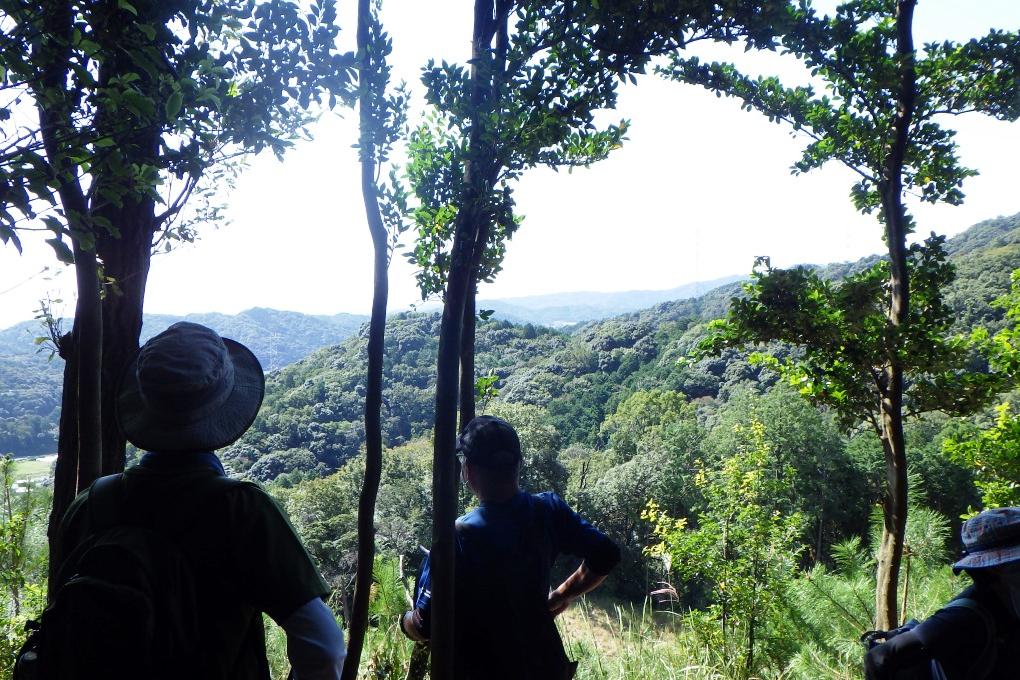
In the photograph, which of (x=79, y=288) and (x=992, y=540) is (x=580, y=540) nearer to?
(x=992, y=540)

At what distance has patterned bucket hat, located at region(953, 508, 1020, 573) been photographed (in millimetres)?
1502

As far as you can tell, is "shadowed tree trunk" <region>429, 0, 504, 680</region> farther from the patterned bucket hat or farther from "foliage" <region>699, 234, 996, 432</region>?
"foliage" <region>699, 234, 996, 432</region>

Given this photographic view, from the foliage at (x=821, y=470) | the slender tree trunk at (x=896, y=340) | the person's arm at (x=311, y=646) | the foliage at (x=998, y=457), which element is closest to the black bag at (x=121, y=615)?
the person's arm at (x=311, y=646)

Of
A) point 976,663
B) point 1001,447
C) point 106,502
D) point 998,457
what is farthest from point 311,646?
point 1001,447

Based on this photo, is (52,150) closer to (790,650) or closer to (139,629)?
(139,629)

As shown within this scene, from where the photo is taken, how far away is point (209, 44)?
88.4 inches

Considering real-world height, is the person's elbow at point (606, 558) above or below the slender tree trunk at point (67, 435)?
below

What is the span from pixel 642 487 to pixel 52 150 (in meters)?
22.5

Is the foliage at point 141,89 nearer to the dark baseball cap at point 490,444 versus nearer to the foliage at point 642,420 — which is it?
the dark baseball cap at point 490,444

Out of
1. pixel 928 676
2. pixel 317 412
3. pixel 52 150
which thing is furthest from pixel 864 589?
pixel 317 412

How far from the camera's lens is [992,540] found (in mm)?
1540

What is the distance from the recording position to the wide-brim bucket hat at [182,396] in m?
1.05

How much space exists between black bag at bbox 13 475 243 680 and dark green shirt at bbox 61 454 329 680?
0.9 inches

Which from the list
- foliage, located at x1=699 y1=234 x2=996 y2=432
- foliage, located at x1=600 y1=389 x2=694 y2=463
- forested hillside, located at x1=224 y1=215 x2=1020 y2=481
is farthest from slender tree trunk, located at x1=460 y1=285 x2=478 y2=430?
foliage, located at x1=600 y1=389 x2=694 y2=463
